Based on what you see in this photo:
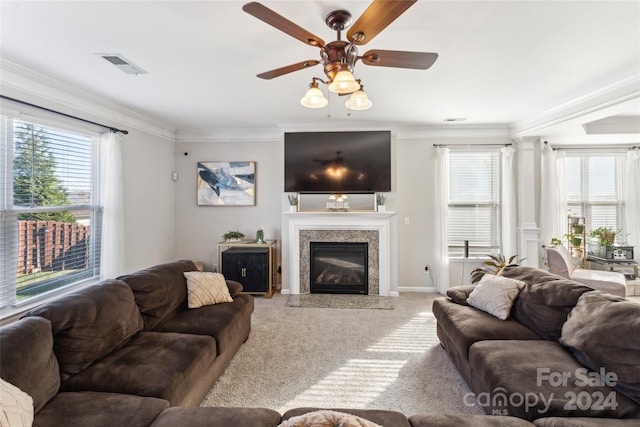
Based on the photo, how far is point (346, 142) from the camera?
4.39m

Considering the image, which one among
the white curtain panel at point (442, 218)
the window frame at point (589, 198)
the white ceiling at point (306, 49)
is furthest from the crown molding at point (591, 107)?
the window frame at point (589, 198)

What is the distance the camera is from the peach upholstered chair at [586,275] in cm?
366

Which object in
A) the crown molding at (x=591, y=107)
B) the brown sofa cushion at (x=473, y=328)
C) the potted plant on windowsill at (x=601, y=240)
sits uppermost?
the crown molding at (x=591, y=107)

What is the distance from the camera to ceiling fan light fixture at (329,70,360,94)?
153 centimetres

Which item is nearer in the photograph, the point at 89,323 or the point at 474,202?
the point at 89,323

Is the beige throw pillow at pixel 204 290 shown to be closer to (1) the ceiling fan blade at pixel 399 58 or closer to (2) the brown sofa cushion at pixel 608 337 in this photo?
(1) the ceiling fan blade at pixel 399 58

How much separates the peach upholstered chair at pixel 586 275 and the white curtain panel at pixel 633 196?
115cm

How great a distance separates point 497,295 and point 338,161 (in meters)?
2.76

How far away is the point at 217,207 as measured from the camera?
16.0ft

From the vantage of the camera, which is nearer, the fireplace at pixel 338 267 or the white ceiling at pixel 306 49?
the white ceiling at pixel 306 49

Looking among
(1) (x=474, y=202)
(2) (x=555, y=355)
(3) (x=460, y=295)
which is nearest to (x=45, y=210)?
(3) (x=460, y=295)

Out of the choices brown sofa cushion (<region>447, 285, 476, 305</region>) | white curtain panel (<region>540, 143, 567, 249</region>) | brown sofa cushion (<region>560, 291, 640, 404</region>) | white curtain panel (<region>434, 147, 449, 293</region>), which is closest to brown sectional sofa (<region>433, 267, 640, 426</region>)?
brown sofa cushion (<region>560, 291, 640, 404</region>)

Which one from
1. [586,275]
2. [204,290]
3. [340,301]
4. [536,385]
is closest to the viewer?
[536,385]

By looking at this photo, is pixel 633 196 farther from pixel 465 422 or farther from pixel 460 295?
pixel 465 422
